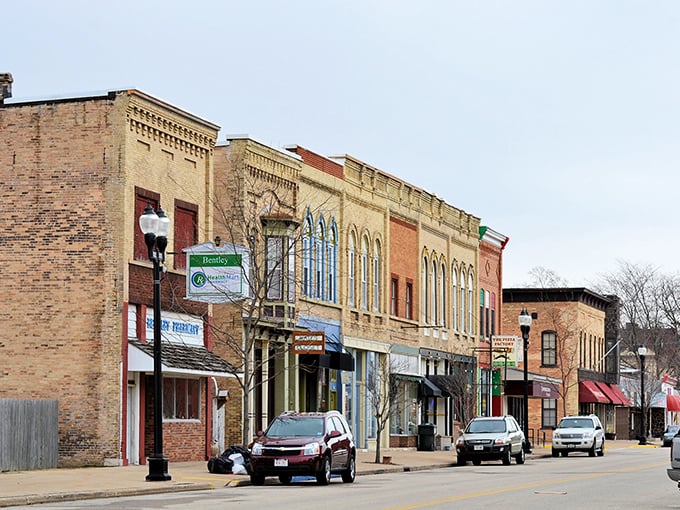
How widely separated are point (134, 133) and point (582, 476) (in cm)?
1444

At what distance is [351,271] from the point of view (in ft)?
169

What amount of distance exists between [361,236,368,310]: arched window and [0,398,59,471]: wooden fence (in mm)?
19740

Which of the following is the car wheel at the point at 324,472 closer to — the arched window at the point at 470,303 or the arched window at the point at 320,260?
the arched window at the point at 320,260

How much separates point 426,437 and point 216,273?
2378 centimetres

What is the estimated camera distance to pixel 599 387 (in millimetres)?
91000

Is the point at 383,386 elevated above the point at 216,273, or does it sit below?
below

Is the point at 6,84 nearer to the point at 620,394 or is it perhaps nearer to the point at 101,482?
the point at 101,482

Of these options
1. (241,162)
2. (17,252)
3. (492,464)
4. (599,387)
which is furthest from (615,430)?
(17,252)

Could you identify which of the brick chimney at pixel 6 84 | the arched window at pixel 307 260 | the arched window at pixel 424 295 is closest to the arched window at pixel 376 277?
the arched window at pixel 424 295

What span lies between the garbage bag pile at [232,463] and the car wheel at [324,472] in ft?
10.9

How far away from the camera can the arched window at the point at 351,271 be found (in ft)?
167

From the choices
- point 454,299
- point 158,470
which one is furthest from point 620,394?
point 158,470

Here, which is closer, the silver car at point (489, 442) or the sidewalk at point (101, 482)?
the sidewalk at point (101, 482)

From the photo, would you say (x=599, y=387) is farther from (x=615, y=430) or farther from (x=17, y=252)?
(x=17, y=252)
